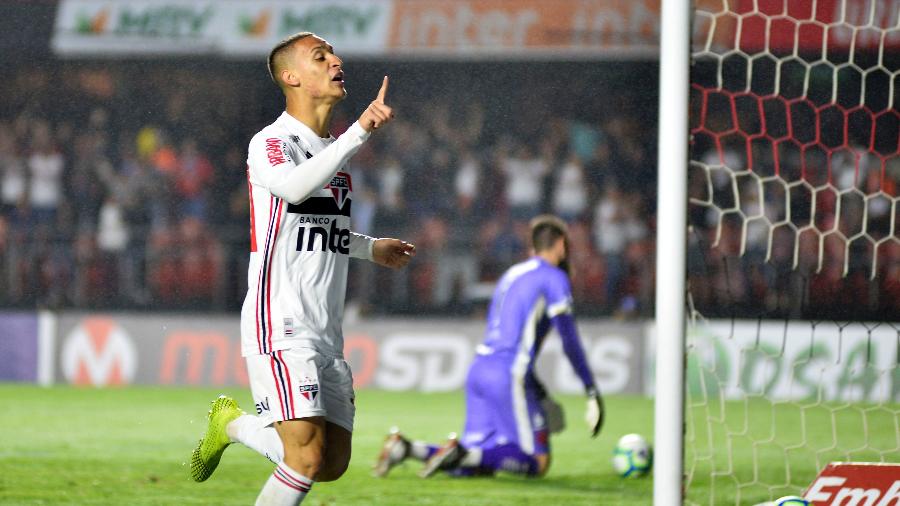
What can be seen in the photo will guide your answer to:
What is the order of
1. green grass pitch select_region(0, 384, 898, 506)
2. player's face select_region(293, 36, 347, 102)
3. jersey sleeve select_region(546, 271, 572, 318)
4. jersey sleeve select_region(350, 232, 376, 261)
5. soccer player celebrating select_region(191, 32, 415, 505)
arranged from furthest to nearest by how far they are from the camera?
jersey sleeve select_region(546, 271, 572, 318)
green grass pitch select_region(0, 384, 898, 506)
jersey sleeve select_region(350, 232, 376, 261)
player's face select_region(293, 36, 347, 102)
soccer player celebrating select_region(191, 32, 415, 505)

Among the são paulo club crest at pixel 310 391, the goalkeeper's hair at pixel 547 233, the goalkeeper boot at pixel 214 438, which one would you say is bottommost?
the goalkeeper boot at pixel 214 438

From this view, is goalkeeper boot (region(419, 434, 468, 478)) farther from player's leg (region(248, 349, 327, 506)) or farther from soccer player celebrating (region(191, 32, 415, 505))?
player's leg (region(248, 349, 327, 506))

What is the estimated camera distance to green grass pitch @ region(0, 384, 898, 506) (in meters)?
6.36

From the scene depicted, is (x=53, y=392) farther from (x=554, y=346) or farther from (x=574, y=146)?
(x=574, y=146)

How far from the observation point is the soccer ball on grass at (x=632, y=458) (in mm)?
7145

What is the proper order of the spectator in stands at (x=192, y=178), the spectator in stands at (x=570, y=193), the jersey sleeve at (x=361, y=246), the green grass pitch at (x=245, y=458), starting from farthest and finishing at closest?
the spectator in stands at (x=192, y=178) → the spectator in stands at (x=570, y=193) → the green grass pitch at (x=245, y=458) → the jersey sleeve at (x=361, y=246)

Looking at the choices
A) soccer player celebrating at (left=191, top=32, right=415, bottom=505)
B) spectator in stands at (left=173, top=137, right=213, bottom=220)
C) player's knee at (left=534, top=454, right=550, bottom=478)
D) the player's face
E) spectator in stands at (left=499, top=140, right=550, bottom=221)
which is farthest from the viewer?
spectator in stands at (left=173, top=137, right=213, bottom=220)

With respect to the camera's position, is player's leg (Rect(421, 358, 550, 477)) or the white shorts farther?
player's leg (Rect(421, 358, 550, 477))

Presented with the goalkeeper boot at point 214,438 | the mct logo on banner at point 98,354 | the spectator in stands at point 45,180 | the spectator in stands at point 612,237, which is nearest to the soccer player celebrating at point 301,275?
the goalkeeper boot at point 214,438

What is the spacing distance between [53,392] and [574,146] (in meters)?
6.91

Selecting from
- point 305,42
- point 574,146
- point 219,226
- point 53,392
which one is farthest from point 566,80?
point 305,42

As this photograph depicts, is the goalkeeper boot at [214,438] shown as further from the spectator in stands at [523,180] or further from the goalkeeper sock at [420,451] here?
the spectator in stands at [523,180]

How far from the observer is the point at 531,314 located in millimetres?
7039

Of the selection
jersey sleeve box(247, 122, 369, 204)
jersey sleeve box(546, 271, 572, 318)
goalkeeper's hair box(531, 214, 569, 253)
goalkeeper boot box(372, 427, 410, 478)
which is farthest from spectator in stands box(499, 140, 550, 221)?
jersey sleeve box(247, 122, 369, 204)
